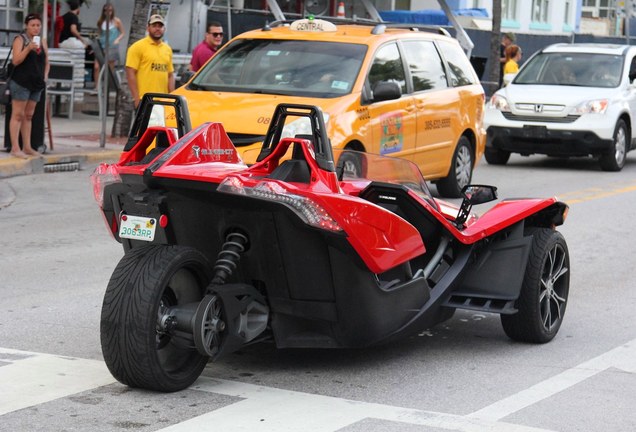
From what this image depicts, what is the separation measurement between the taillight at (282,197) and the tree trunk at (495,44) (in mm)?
23521

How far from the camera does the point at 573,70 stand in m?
19.5

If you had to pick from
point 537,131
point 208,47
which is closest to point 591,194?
point 537,131

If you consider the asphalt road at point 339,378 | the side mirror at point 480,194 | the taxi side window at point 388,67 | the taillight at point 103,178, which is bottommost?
the asphalt road at point 339,378

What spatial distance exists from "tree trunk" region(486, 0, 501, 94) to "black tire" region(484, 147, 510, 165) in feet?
32.1

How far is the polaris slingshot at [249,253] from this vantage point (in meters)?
5.81

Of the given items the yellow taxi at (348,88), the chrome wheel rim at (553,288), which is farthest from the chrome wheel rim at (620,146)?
the chrome wheel rim at (553,288)

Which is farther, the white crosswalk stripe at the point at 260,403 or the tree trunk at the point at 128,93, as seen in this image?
the tree trunk at the point at 128,93

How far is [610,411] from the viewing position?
19.6 feet

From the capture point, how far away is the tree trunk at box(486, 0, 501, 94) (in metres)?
29.2

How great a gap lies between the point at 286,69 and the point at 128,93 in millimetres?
6985

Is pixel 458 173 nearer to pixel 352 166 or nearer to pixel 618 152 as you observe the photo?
pixel 618 152

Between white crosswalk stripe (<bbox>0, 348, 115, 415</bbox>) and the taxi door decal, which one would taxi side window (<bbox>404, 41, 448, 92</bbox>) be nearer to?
the taxi door decal

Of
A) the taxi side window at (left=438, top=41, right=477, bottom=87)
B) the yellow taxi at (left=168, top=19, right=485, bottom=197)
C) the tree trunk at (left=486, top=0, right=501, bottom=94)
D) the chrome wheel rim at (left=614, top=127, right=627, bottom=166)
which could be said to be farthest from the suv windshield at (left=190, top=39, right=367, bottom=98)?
the tree trunk at (left=486, top=0, right=501, bottom=94)

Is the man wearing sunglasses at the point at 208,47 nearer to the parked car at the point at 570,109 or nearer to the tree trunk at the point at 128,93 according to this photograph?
the tree trunk at the point at 128,93
